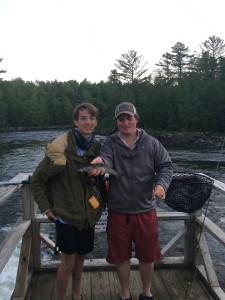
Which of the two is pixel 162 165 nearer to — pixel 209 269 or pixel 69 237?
pixel 69 237

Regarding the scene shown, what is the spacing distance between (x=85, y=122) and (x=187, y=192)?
4.54 ft

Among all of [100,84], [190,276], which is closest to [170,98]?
[100,84]

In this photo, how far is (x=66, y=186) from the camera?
3.03m

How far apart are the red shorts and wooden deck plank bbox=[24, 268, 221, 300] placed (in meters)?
0.80

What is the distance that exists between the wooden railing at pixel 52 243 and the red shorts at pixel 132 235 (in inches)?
27.5

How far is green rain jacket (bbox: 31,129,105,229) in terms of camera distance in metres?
3.00

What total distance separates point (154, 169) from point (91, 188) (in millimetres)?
624

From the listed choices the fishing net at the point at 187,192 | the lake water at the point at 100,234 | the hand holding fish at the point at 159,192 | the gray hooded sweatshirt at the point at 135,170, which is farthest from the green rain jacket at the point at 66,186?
the lake water at the point at 100,234

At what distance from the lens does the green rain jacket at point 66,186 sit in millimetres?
3000

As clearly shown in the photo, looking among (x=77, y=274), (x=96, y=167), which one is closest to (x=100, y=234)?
(x=77, y=274)

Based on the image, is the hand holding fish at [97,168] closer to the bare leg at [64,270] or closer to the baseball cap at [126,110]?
the baseball cap at [126,110]

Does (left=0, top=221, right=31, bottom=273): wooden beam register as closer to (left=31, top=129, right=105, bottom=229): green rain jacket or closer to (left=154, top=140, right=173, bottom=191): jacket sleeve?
(left=31, top=129, right=105, bottom=229): green rain jacket

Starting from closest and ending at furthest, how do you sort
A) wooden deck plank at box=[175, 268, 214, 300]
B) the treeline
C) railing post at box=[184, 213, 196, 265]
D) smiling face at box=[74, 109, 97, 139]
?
smiling face at box=[74, 109, 97, 139]
wooden deck plank at box=[175, 268, 214, 300]
railing post at box=[184, 213, 196, 265]
the treeline

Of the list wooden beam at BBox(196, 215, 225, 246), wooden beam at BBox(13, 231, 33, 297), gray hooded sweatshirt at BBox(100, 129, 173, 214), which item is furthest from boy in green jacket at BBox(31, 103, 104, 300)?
wooden beam at BBox(196, 215, 225, 246)
